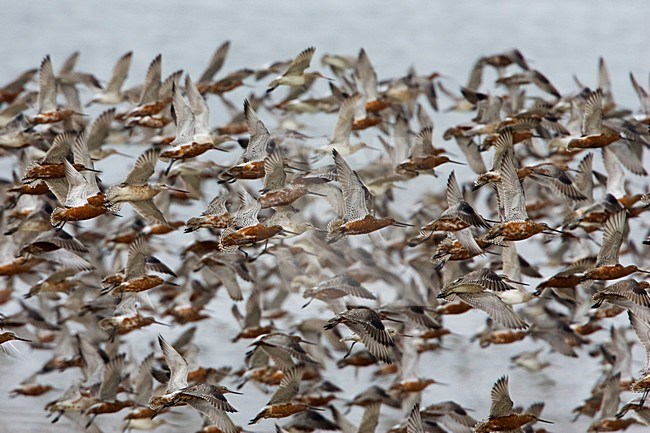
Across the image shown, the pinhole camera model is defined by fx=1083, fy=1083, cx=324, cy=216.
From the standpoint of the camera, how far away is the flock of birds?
320 inches

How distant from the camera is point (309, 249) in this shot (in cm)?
1055

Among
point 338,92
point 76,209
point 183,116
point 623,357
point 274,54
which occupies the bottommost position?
point 623,357

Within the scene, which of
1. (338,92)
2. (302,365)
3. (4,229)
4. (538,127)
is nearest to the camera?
(302,365)

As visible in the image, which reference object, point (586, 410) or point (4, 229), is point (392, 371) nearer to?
point (586, 410)

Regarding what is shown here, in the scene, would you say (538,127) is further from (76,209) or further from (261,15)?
(261,15)

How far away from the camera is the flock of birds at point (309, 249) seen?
813cm

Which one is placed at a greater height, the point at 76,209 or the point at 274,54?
the point at 274,54

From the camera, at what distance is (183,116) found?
8969mm

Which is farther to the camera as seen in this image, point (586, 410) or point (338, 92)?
point (338, 92)

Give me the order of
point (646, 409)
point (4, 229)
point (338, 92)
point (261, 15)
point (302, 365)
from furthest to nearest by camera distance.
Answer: point (261, 15) → point (338, 92) → point (4, 229) → point (302, 365) → point (646, 409)

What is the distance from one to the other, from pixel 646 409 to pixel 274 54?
2086 cm

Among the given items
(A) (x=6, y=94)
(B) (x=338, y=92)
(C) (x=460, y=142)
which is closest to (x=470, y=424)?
(C) (x=460, y=142)

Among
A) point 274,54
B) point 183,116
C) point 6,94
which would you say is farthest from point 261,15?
point 183,116

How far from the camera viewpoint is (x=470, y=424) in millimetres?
8922
